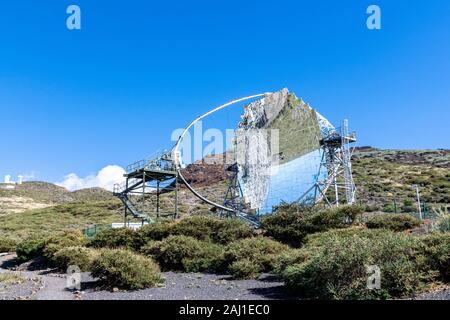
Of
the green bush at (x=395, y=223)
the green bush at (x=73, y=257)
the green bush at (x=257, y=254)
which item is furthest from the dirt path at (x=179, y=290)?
the green bush at (x=395, y=223)

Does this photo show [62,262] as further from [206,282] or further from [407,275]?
[407,275]

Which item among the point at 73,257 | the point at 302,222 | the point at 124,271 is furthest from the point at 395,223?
the point at 73,257

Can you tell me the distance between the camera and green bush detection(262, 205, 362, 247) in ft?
67.8

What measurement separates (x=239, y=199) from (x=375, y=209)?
10.3 metres

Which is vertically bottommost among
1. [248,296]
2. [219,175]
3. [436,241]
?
[248,296]

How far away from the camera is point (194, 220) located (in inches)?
896

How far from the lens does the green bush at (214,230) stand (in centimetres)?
2144

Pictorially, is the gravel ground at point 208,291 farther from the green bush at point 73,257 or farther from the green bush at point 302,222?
the green bush at point 73,257

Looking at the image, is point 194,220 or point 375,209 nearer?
point 194,220

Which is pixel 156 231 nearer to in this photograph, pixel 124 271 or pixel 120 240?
pixel 120 240

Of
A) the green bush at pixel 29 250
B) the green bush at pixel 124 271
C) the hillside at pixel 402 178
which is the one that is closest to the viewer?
the green bush at pixel 124 271

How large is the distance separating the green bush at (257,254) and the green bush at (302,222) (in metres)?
2.57

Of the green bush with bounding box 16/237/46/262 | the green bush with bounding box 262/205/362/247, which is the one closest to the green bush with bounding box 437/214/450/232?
the green bush with bounding box 262/205/362/247
